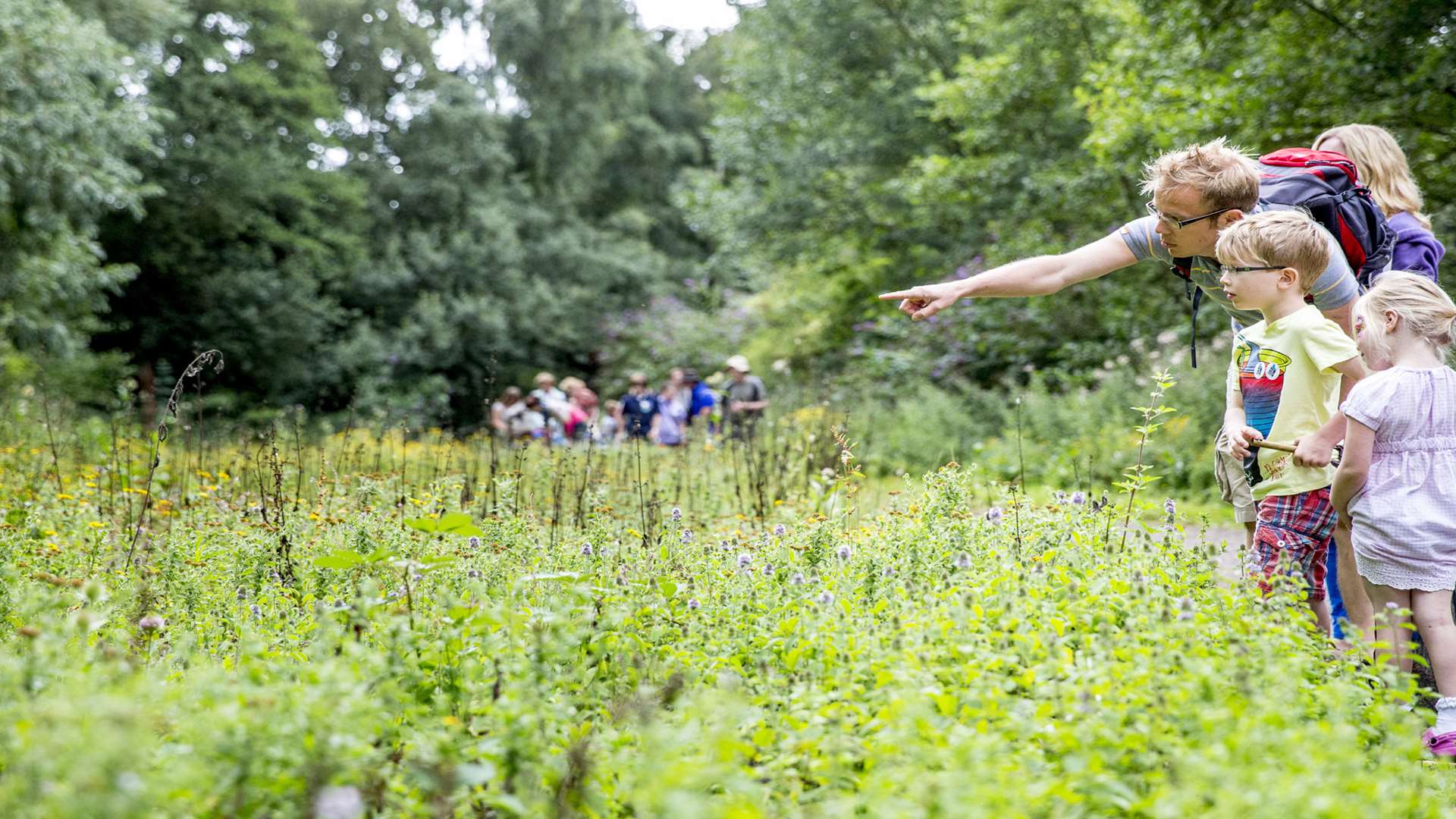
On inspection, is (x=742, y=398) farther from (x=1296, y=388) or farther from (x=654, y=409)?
(x=1296, y=388)

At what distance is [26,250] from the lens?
43.8 ft

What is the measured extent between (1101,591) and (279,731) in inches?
88.4

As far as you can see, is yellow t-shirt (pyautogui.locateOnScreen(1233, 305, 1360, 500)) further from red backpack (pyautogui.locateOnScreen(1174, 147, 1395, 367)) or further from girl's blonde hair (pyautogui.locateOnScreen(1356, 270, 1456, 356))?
red backpack (pyautogui.locateOnScreen(1174, 147, 1395, 367))

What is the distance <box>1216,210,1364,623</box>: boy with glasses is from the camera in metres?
3.33

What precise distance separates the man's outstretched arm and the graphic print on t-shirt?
0.54 meters

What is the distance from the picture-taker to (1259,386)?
11.6 ft

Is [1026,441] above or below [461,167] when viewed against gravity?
below

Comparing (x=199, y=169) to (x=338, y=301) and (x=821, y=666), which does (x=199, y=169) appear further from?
(x=821, y=666)

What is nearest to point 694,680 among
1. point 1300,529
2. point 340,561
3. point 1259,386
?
point 340,561

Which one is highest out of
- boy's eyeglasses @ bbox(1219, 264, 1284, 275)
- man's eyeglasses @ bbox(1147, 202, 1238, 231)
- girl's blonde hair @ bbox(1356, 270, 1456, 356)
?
man's eyeglasses @ bbox(1147, 202, 1238, 231)

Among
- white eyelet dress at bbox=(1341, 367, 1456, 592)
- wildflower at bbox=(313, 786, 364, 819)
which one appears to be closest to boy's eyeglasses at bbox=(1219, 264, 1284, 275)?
white eyelet dress at bbox=(1341, 367, 1456, 592)

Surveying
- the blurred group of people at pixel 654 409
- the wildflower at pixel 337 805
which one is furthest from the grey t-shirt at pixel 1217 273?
the blurred group of people at pixel 654 409

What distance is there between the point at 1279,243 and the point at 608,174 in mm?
27806

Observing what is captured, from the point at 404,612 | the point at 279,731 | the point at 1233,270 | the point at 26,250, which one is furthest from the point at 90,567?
the point at 26,250
